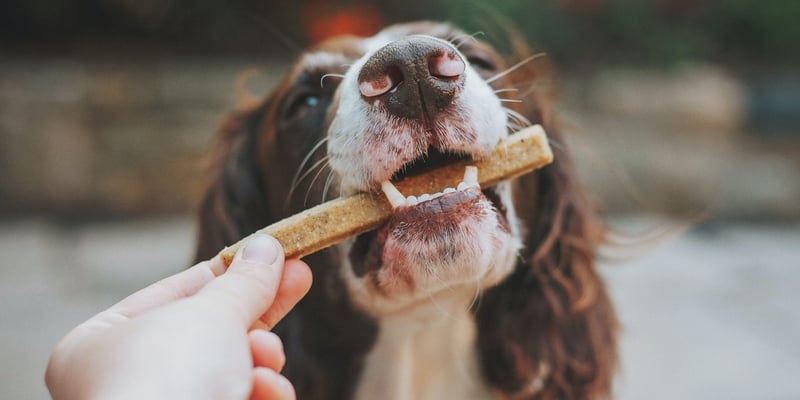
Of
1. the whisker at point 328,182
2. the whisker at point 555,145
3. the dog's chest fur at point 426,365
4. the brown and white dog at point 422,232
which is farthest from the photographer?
the whisker at point 555,145

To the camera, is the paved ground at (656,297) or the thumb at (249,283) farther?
the paved ground at (656,297)

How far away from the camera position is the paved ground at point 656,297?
4.02m

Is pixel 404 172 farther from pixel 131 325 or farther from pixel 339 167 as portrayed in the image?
pixel 131 325

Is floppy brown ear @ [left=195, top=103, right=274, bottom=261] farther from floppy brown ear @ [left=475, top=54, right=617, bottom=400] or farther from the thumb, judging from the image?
the thumb

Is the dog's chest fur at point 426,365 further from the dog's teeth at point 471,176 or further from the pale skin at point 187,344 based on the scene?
the pale skin at point 187,344

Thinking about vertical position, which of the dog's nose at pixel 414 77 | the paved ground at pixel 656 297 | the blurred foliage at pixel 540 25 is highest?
Answer: the blurred foliage at pixel 540 25

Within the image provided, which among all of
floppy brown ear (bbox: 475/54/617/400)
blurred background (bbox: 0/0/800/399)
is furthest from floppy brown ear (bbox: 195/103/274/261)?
blurred background (bbox: 0/0/800/399)

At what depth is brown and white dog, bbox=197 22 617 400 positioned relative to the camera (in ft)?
5.21

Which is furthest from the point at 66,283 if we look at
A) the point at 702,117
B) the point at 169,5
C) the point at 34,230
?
the point at 702,117

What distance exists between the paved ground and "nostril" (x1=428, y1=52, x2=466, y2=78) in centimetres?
207

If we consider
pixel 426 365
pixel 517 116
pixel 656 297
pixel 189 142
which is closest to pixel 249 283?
pixel 517 116

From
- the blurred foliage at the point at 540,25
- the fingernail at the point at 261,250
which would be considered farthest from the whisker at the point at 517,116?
the blurred foliage at the point at 540,25

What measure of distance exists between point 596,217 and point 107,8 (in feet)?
22.2

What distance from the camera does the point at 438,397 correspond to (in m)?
2.30
